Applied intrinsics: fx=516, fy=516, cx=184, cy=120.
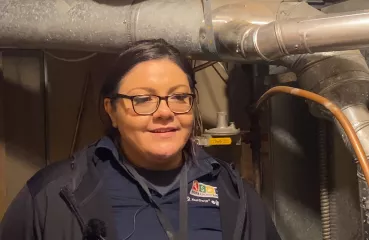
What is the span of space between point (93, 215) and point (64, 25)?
65 centimetres

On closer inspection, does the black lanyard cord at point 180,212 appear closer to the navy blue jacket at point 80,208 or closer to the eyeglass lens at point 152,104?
the navy blue jacket at point 80,208

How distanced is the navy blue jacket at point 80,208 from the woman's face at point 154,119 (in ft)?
0.38

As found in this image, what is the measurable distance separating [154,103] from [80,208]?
12.3 inches

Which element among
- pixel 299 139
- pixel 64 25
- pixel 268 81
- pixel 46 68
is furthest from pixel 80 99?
pixel 299 139

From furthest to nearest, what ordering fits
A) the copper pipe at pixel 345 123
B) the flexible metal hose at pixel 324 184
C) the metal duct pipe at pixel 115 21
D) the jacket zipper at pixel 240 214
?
1. the flexible metal hose at pixel 324 184
2. the metal duct pipe at pixel 115 21
3. the jacket zipper at pixel 240 214
4. the copper pipe at pixel 345 123

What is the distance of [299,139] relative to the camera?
183 centimetres

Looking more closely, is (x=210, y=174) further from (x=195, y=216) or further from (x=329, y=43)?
(x=329, y=43)

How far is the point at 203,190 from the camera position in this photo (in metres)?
1.41

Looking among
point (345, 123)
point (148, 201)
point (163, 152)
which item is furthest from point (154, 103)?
point (345, 123)

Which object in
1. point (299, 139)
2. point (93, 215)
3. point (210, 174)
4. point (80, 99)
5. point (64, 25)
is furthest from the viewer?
point (80, 99)

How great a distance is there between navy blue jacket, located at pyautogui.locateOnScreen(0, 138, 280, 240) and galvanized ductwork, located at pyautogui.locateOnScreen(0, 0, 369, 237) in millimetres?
314

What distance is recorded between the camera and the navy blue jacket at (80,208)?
1239 millimetres

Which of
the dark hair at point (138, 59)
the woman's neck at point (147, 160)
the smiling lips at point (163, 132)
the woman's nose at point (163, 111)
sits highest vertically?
the dark hair at point (138, 59)

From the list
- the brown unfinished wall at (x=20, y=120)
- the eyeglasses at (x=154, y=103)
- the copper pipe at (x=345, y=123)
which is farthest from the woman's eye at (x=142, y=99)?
the brown unfinished wall at (x=20, y=120)
